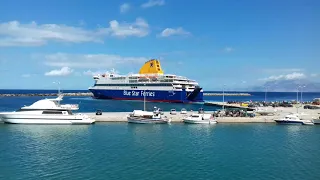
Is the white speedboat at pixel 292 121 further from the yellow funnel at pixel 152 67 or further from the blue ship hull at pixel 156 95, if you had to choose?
the yellow funnel at pixel 152 67

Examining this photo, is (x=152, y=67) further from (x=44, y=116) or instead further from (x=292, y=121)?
(x=44, y=116)

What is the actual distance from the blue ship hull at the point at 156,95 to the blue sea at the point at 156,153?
175 feet

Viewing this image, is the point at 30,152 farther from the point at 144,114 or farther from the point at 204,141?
the point at 144,114

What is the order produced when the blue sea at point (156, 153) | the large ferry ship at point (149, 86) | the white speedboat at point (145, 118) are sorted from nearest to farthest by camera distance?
the blue sea at point (156, 153) → the white speedboat at point (145, 118) → the large ferry ship at point (149, 86)

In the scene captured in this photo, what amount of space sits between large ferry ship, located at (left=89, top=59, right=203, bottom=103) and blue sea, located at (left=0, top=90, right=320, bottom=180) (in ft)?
178

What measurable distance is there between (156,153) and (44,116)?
2403cm

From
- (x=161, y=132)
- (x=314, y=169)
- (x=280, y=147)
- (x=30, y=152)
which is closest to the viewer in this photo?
(x=314, y=169)

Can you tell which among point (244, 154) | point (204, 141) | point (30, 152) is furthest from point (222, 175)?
point (30, 152)

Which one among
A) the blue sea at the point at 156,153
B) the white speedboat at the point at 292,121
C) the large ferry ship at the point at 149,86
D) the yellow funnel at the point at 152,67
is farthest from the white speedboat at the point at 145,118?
the yellow funnel at the point at 152,67

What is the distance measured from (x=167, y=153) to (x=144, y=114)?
69.2 ft

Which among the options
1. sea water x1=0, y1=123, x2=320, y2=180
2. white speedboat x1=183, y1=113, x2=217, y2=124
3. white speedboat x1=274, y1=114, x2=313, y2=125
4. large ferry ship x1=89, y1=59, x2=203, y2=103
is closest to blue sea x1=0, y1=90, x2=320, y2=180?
sea water x1=0, y1=123, x2=320, y2=180

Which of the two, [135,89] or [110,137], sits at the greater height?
[135,89]

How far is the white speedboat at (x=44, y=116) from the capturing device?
47.2m

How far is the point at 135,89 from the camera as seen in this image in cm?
11075
